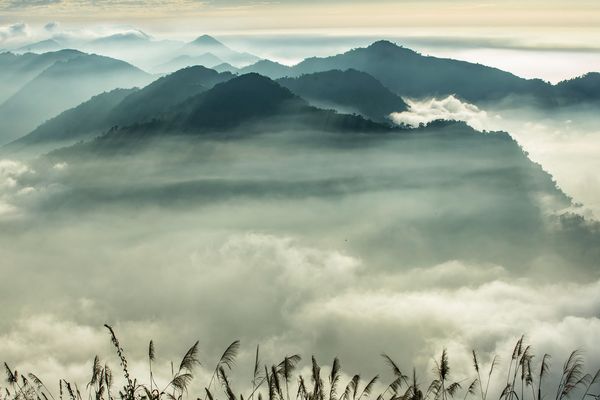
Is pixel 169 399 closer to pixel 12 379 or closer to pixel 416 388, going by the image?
pixel 12 379

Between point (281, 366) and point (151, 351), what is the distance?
12.8 feet

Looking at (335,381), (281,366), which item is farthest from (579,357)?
(281,366)

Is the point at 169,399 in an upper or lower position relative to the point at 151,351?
lower

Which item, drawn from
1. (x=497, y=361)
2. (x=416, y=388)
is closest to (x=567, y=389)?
(x=497, y=361)

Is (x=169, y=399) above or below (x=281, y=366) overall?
below

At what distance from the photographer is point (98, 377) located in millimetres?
18562

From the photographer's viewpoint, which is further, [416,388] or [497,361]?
[497,361]

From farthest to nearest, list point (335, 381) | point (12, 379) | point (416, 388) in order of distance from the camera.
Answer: point (12, 379)
point (335, 381)
point (416, 388)

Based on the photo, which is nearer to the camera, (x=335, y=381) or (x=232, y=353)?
(x=232, y=353)

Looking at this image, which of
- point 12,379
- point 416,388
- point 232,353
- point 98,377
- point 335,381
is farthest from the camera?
point 98,377

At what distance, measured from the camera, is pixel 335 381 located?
1595 centimetres

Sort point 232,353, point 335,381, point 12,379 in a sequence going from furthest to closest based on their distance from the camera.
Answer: point 12,379 → point 335,381 → point 232,353

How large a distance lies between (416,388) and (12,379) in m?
11.9

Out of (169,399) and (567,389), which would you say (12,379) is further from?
(567,389)
